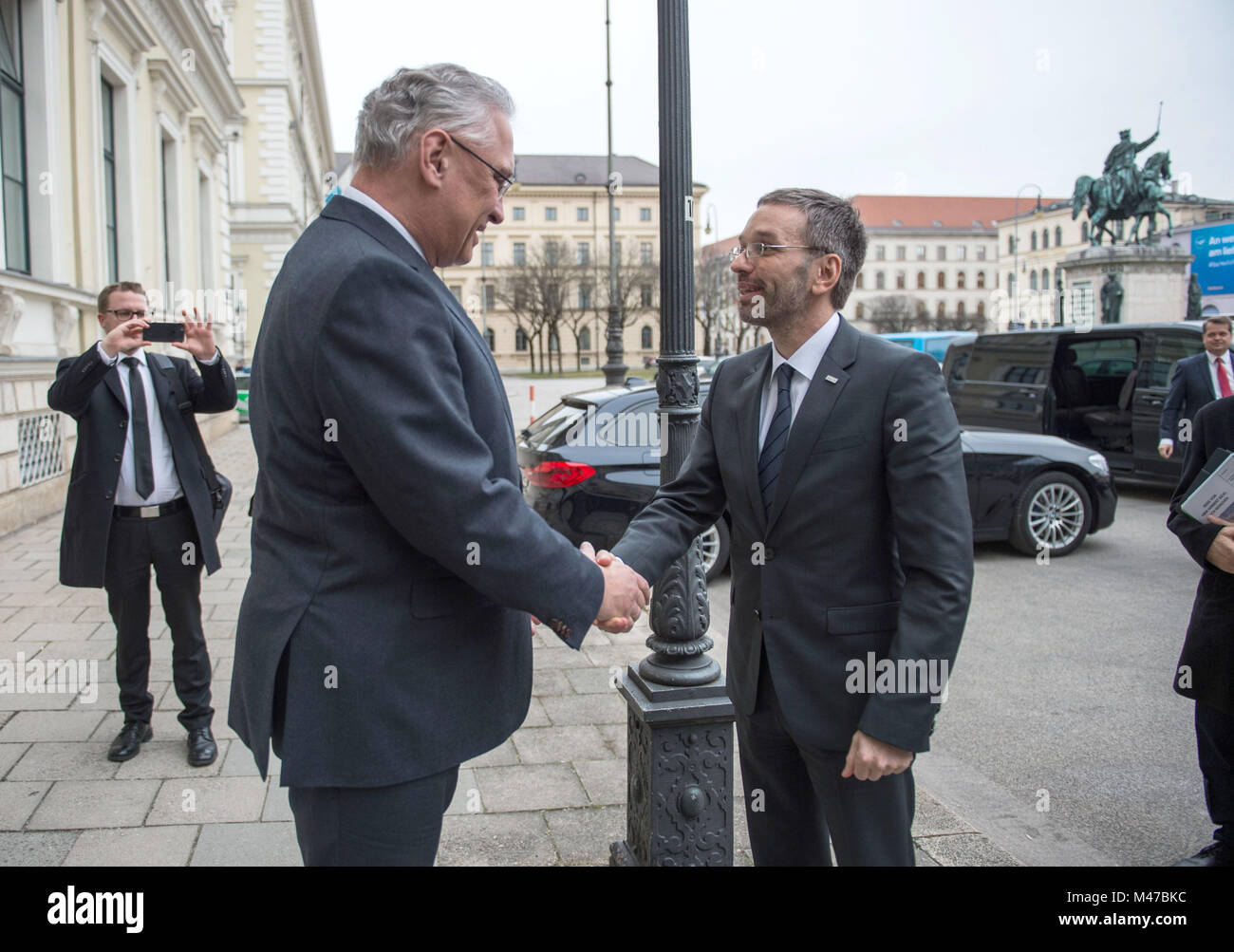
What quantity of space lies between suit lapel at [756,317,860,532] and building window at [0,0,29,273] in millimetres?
9859

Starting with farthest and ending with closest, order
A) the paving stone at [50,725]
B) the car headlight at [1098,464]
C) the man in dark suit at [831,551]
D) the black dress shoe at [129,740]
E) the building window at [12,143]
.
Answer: the building window at [12,143] < the car headlight at [1098,464] < the paving stone at [50,725] < the black dress shoe at [129,740] < the man in dark suit at [831,551]

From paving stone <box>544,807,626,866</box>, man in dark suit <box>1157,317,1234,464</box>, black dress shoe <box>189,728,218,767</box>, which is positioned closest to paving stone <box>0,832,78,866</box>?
black dress shoe <box>189,728,218,767</box>

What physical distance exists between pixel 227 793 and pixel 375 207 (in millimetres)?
2872

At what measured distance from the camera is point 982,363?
14578 millimetres

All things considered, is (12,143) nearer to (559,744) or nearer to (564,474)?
(564,474)

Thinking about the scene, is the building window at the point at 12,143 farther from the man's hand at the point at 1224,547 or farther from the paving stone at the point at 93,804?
the man's hand at the point at 1224,547

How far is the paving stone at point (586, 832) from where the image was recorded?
3.39 meters

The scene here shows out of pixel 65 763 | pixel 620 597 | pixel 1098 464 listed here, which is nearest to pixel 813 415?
pixel 620 597

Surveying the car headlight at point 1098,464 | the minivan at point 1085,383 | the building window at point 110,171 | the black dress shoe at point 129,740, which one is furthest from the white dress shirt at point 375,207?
the building window at point 110,171

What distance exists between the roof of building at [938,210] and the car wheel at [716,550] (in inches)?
4031

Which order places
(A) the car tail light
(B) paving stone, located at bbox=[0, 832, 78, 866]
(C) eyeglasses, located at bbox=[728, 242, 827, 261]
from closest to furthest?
(C) eyeglasses, located at bbox=[728, 242, 827, 261] < (B) paving stone, located at bbox=[0, 832, 78, 866] < (A) the car tail light

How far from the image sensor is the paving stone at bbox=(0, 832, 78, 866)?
10.8ft

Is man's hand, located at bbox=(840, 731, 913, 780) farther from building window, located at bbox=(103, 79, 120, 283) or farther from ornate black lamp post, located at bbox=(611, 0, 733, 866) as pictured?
building window, located at bbox=(103, 79, 120, 283)

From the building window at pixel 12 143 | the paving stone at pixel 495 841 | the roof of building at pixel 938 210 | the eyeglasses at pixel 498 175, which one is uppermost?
the roof of building at pixel 938 210
